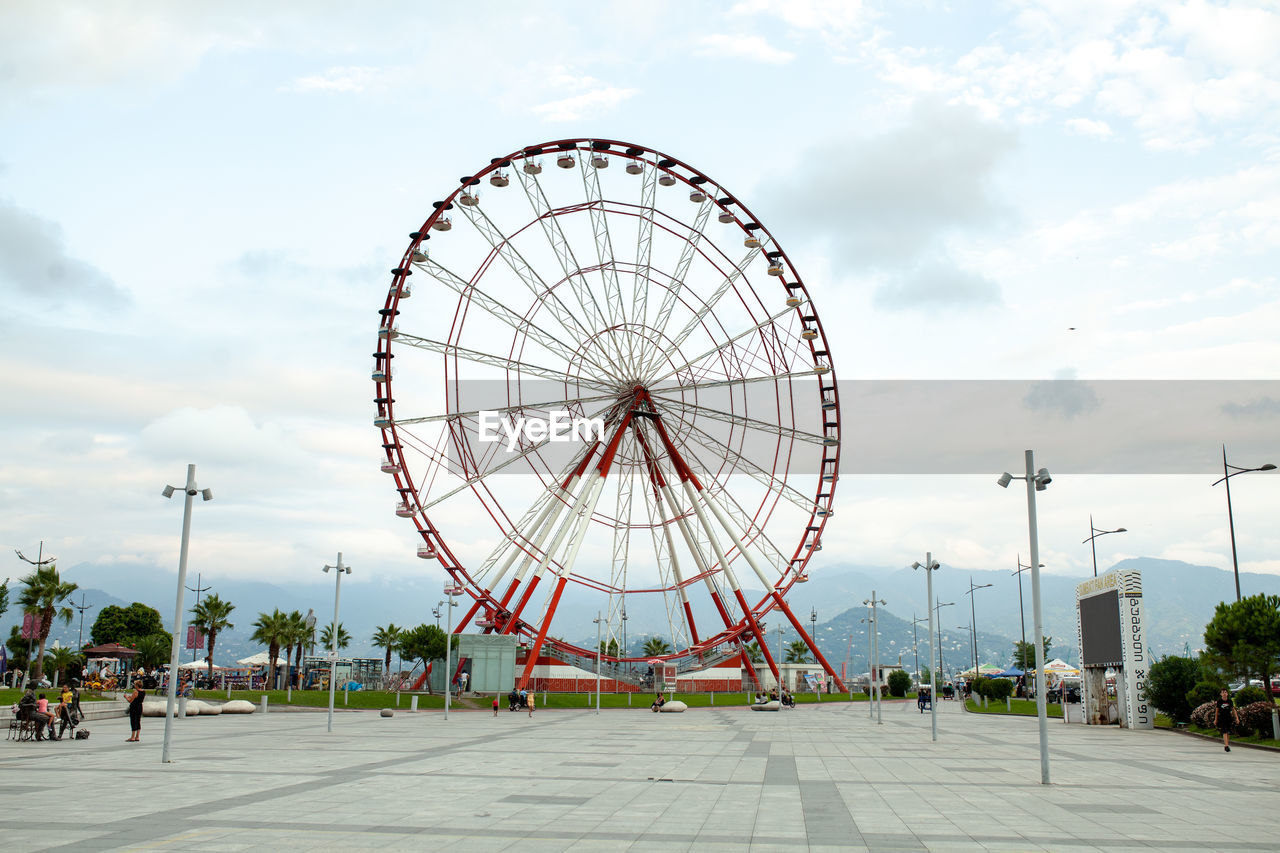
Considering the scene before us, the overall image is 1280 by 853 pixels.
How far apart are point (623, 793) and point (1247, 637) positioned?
26229mm

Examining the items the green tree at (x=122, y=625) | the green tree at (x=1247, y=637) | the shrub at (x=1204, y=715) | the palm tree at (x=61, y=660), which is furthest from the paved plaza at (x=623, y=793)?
the green tree at (x=122, y=625)

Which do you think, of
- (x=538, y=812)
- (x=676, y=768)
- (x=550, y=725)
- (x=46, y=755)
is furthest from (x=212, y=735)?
(x=538, y=812)

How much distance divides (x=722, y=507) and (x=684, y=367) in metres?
7.85

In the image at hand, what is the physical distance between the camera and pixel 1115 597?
1623 inches

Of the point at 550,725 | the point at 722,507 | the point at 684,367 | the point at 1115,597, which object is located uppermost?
the point at 684,367

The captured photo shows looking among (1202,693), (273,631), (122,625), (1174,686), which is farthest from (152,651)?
(1202,693)

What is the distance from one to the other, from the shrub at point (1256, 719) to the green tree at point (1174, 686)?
5.15 metres

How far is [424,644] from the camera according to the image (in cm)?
6950

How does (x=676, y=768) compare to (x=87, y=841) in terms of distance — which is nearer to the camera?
(x=87, y=841)

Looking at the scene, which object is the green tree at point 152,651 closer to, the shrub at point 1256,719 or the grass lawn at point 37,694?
the grass lawn at point 37,694

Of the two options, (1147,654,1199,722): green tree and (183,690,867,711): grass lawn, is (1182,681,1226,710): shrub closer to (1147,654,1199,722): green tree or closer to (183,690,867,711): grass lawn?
(1147,654,1199,722): green tree

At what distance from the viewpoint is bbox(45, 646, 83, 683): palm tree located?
209ft

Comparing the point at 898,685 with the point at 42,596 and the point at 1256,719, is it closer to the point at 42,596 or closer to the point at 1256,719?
the point at 1256,719

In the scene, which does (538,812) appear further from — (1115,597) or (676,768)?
(1115,597)
